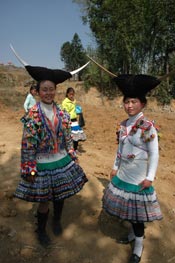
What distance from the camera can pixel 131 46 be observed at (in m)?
16.3

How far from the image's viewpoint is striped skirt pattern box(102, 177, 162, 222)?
99.8 inches

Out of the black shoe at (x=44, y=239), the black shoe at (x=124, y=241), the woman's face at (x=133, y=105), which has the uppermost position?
the woman's face at (x=133, y=105)

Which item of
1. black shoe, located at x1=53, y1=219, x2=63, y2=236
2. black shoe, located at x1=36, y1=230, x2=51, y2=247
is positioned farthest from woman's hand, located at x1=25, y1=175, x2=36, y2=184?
black shoe, located at x1=53, y1=219, x2=63, y2=236

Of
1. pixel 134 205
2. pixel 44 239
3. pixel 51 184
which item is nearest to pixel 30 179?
pixel 51 184

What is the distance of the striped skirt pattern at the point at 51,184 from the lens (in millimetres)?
2605

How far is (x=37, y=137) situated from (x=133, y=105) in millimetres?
965

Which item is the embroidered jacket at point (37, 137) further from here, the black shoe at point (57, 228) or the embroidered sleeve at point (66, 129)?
the black shoe at point (57, 228)

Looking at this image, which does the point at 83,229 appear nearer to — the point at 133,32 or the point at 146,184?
the point at 146,184

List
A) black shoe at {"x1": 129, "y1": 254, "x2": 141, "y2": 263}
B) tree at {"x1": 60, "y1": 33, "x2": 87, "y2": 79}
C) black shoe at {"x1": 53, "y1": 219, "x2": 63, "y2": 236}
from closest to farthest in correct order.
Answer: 1. black shoe at {"x1": 129, "y1": 254, "x2": 141, "y2": 263}
2. black shoe at {"x1": 53, "y1": 219, "x2": 63, "y2": 236}
3. tree at {"x1": 60, "y1": 33, "x2": 87, "y2": 79}

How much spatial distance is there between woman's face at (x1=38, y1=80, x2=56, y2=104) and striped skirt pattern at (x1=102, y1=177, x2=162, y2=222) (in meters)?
1.13

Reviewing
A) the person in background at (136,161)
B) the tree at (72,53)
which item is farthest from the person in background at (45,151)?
the tree at (72,53)

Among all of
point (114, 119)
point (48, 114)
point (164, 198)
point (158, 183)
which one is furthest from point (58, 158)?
point (114, 119)

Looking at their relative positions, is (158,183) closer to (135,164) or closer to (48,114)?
(135,164)

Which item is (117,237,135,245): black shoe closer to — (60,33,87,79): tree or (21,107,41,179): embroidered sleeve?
(21,107,41,179): embroidered sleeve
